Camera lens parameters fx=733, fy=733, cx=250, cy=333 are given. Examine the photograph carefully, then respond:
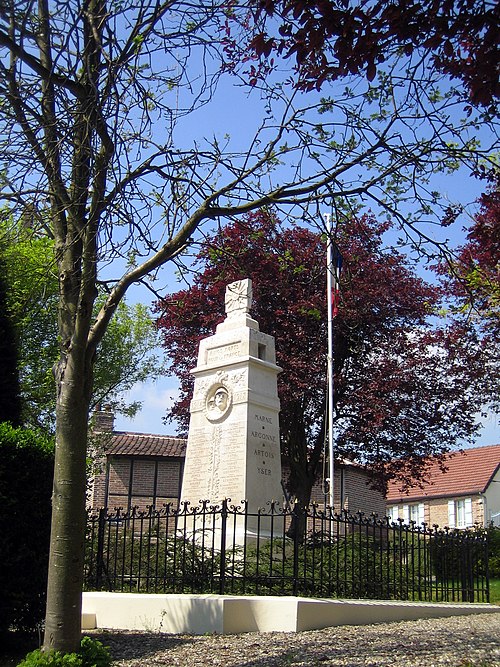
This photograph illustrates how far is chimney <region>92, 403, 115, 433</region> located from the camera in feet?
93.9

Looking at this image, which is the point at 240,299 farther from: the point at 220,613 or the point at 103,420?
the point at 103,420

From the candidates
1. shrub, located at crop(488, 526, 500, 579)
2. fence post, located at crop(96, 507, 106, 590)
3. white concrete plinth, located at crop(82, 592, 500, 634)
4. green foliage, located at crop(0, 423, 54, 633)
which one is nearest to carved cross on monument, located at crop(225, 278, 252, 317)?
fence post, located at crop(96, 507, 106, 590)

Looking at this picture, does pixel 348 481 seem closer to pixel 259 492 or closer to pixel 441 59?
pixel 259 492

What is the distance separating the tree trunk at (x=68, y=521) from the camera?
18.4 feet

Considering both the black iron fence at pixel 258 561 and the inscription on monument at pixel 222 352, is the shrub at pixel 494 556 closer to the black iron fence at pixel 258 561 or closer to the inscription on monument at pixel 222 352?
the black iron fence at pixel 258 561

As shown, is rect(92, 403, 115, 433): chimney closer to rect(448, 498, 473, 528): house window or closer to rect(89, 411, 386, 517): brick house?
rect(89, 411, 386, 517): brick house

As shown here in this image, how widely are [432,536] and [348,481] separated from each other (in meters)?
20.0

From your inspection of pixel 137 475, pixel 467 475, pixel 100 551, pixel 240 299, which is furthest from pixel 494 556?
pixel 467 475

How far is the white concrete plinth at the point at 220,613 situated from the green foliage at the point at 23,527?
1.42 metres

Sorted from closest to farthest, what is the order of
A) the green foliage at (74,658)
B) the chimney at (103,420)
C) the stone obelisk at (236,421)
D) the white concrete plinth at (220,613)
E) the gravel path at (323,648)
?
the green foliage at (74,658) < the gravel path at (323,648) < the white concrete plinth at (220,613) < the stone obelisk at (236,421) < the chimney at (103,420)

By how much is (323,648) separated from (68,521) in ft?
8.36

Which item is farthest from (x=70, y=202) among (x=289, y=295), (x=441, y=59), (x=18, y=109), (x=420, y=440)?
(x=420, y=440)

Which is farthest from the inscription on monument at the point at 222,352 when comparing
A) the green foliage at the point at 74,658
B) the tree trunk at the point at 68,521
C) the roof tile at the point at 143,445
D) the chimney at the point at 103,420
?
the chimney at the point at 103,420

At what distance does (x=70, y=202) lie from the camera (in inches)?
239
